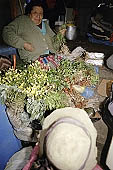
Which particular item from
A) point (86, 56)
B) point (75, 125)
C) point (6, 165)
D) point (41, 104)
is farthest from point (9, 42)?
point (75, 125)

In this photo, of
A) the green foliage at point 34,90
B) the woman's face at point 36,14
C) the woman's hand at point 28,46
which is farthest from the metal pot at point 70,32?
the green foliage at point 34,90

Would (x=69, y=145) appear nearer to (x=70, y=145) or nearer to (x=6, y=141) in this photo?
(x=70, y=145)

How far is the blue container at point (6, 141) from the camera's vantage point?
82.1 inches

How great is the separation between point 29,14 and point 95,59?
4.42ft

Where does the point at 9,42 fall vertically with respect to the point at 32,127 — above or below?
above

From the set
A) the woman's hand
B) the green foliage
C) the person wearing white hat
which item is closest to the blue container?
the green foliage

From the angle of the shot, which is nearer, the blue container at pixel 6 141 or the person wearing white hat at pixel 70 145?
the person wearing white hat at pixel 70 145

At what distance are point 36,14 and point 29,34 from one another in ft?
1.12

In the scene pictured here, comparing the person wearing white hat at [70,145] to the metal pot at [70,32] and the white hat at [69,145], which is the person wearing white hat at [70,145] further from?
the metal pot at [70,32]

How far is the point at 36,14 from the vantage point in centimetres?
307

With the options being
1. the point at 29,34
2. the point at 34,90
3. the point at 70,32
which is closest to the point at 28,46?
the point at 29,34

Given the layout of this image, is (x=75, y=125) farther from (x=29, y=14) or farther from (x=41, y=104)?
(x=29, y=14)

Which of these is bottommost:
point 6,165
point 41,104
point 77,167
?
point 6,165

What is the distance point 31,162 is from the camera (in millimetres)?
1477
